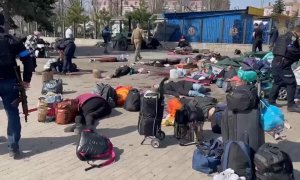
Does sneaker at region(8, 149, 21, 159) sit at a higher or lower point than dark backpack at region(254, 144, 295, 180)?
lower

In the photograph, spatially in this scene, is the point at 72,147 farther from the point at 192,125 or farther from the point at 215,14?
the point at 215,14

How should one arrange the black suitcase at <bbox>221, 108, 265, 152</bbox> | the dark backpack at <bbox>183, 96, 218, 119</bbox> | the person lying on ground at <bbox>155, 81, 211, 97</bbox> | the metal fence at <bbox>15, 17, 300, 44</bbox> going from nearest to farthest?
the black suitcase at <bbox>221, 108, 265, 152</bbox> < the dark backpack at <bbox>183, 96, 218, 119</bbox> < the person lying on ground at <bbox>155, 81, 211, 97</bbox> < the metal fence at <bbox>15, 17, 300, 44</bbox>

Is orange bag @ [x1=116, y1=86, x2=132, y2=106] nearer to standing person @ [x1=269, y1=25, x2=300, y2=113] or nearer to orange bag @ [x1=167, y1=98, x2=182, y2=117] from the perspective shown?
orange bag @ [x1=167, y1=98, x2=182, y2=117]

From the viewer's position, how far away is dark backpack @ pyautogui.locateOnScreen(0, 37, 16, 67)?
17.2ft

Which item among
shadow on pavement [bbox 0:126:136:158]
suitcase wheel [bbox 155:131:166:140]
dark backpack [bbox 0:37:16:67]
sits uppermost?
dark backpack [bbox 0:37:16:67]

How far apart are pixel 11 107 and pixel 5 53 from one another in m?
0.75

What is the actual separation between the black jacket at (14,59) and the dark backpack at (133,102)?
3263 millimetres

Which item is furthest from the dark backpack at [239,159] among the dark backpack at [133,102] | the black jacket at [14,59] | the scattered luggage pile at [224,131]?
the dark backpack at [133,102]

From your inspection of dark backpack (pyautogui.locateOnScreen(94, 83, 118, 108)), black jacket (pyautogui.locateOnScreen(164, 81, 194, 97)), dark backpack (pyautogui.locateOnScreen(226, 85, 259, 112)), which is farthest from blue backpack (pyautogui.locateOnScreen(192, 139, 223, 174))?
black jacket (pyautogui.locateOnScreen(164, 81, 194, 97))

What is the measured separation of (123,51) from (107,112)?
18.5 m

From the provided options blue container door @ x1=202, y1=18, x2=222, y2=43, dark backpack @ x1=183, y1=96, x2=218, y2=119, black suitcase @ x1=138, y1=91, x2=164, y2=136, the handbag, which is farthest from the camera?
blue container door @ x1=202, y1=18, x2=222, y2=43

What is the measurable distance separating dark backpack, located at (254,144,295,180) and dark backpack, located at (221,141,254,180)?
116mm

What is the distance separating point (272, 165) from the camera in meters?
4.45

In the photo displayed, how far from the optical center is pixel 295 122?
7914 mm
